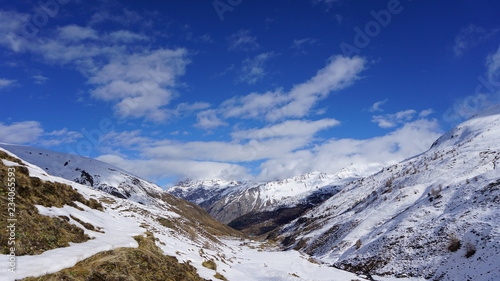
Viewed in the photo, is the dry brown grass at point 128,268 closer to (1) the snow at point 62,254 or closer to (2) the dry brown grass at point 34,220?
(1) the snow at point 62,254

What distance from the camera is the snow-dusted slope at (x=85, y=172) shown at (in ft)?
448

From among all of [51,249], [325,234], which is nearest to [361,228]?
[325,234]

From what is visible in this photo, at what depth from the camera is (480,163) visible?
124ft

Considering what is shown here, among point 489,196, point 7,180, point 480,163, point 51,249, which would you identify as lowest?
point 51,249

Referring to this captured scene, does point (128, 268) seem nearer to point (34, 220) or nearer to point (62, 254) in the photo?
point (62, 254)

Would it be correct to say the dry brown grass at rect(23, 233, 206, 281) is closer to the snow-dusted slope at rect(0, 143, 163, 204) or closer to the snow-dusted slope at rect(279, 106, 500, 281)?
the snow-dusted slope at rect(279, 106, 500, 281)

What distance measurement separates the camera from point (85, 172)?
146m

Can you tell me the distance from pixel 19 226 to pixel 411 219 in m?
36.4

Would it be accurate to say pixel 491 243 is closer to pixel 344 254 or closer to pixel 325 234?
pixel 344 254

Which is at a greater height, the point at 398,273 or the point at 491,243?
the point at 491,243

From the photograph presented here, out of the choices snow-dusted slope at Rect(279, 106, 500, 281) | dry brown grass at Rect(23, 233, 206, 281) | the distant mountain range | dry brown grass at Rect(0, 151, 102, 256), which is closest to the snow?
the distant mountain range

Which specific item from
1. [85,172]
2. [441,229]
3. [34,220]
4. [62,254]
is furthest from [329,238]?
[85,172]

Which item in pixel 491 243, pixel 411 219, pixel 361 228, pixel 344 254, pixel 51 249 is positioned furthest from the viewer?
pixel 361 228

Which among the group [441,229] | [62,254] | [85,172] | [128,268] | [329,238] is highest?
[85,172]
